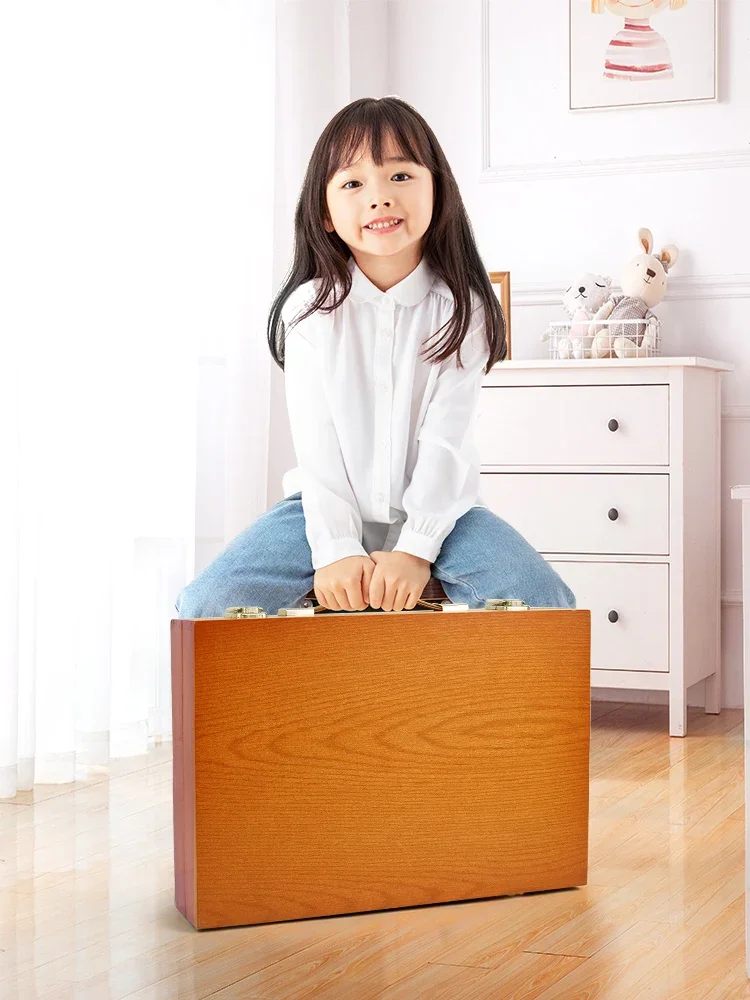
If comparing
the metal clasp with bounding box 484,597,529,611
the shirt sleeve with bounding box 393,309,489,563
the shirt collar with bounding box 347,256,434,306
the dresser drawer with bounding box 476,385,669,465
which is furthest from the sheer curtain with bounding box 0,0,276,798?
the metal clasp with bounding box 484,597,529,611

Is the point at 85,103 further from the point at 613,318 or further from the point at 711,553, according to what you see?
the point at 711,553

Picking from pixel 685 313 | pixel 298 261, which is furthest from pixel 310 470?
pixel 685 313

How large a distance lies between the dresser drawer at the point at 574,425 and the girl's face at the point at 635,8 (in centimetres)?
95

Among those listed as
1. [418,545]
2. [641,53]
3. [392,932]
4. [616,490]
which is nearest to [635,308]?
[616,490]

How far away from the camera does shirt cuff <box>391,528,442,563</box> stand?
5.15 ft

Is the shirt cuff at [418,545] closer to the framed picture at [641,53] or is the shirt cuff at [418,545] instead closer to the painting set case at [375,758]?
the painting set case at [375,758]

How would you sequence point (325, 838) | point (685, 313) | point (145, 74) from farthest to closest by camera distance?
point (685, 313) < point (145, 74) < point (325, 838)

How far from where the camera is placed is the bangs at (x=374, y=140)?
1.66 m

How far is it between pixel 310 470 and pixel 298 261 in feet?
0.98

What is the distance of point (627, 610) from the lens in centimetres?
262

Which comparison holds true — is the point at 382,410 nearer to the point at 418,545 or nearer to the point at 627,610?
the point at 418,545

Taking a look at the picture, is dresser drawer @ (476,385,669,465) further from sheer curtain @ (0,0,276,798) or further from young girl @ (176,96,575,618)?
young girl @ (176,96,575,618)

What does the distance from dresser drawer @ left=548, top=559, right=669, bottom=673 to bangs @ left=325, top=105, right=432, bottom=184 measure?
1179 mm

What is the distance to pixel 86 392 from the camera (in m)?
2.16
